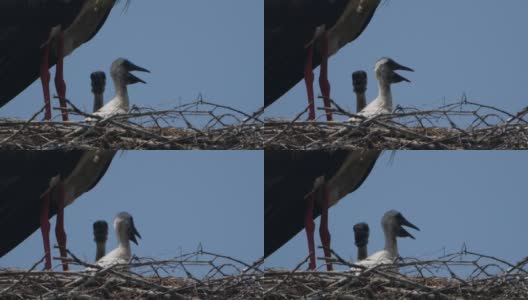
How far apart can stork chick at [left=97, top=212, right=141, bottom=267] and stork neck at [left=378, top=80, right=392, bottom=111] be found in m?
1.70

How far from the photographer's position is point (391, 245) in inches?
675

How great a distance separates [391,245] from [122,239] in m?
1.61

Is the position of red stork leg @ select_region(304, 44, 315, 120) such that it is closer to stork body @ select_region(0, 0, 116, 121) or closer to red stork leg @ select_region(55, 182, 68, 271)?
stork body @ select_region(0, 0, 116, 121)

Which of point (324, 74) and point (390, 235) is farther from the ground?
point (324, 74)

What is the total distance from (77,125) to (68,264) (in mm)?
822

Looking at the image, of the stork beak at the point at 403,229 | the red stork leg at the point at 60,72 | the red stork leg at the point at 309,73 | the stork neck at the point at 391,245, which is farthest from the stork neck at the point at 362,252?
the red stork leg at the point at 60,72

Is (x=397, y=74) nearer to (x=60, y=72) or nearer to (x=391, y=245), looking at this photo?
(x=391, y=245)

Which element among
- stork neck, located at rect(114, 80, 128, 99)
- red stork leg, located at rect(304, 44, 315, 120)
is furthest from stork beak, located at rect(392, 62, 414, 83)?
stork neck, located at rect(114, 80, 128, 99)

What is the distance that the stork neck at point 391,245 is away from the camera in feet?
56.0

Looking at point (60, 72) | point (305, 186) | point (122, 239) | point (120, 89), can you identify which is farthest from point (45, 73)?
point (305, 186)

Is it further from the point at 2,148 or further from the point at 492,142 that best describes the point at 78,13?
the point at 492,142

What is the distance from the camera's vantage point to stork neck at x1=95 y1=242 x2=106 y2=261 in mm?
17141

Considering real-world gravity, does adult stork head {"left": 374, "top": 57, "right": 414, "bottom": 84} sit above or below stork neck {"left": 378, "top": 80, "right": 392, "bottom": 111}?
above

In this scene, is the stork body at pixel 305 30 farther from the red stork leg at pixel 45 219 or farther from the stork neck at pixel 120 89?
the red stork leg at pixel 45 219
